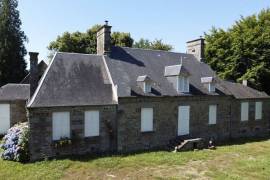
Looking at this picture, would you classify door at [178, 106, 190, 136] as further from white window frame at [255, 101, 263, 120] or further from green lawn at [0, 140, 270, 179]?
white window frame at [255, 101, 263, 120]

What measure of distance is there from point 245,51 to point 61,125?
2294cm

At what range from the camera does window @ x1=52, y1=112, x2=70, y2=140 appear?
15.4 metres

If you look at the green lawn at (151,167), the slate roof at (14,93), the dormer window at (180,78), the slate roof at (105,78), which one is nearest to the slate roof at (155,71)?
the slate roof at (105,78)

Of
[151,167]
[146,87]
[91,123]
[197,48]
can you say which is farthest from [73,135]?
[197,48]

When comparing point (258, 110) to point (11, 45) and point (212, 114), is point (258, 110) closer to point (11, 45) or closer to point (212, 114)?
point (212, 114)

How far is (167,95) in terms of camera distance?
1888cm

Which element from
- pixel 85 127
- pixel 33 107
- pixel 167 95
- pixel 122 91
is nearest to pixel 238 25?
pixel 167 95

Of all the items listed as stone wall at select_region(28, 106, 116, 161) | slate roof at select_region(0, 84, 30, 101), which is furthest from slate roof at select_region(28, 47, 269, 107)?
slate roof at select_region(0, 84, 30, 101)

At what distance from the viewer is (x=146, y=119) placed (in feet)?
59.8

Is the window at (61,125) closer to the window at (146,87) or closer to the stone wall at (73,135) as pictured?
the stone wall at (73,135)

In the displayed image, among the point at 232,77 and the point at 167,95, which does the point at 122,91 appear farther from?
the point at 232,77

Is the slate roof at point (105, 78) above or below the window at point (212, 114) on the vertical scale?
above

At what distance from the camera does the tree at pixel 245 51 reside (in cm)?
3008

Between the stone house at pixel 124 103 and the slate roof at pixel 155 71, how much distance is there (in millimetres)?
65
